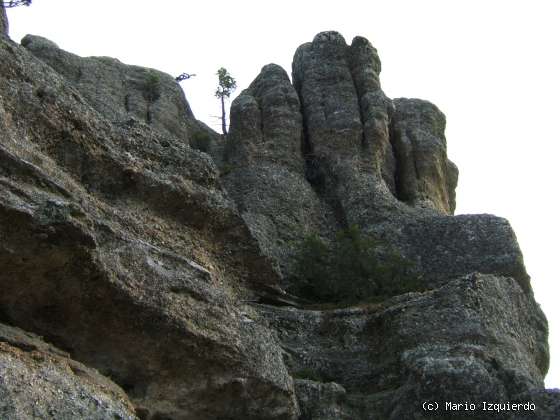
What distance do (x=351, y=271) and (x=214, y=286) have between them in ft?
31.5

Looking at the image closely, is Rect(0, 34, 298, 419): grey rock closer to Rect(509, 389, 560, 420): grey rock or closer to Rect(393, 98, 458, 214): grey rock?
Rect(509, 389, 560, 420): grey rock

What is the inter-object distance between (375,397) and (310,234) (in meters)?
12.5

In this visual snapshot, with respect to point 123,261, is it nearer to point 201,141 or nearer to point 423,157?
point 201,141

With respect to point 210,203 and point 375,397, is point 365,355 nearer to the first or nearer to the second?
point 375,397

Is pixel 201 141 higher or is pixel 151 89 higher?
pixel 151 89

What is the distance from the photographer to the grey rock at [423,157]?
A: 39.2 meters

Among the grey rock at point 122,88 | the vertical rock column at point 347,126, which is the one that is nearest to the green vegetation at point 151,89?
the grey rock at point 122,88

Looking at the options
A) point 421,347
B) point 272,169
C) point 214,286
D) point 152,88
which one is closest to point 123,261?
point 214,286

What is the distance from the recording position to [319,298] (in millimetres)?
28500

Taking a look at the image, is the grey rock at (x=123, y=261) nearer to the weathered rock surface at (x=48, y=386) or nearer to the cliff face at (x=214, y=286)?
the cliff face at (x=214, y=286)

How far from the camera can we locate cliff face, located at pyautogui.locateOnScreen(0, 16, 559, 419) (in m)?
15.9

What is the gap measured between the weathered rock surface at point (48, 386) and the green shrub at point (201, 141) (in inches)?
959

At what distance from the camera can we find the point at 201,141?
40.3m

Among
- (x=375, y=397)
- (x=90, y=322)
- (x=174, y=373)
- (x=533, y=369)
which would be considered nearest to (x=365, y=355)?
(x=375, y=397)
